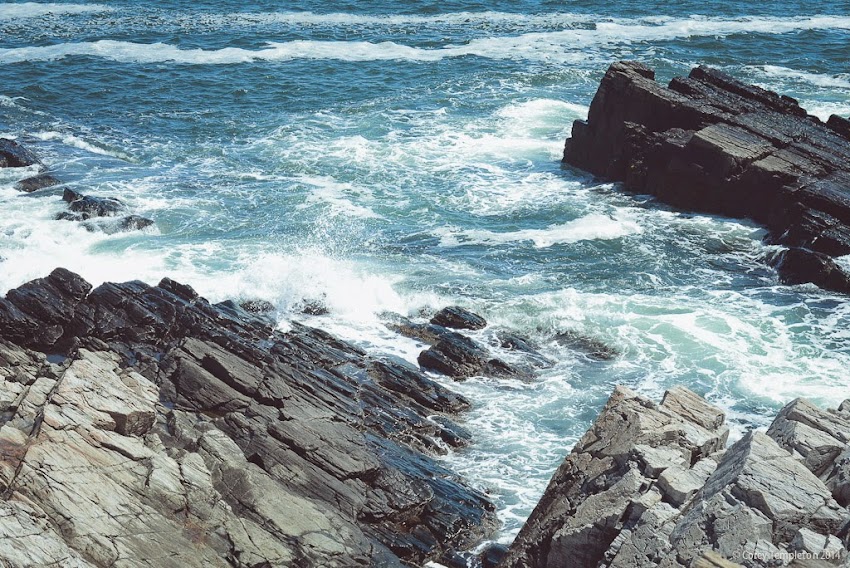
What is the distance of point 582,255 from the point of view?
1283 inches

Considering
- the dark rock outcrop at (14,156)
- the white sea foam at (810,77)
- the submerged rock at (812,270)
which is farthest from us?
the white sea foam at (810,77)

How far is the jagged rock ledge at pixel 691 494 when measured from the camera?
13117mm

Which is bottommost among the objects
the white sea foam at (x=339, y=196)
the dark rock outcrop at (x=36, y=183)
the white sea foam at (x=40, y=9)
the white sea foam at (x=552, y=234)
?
the white sea foam at (x=552, y=234)

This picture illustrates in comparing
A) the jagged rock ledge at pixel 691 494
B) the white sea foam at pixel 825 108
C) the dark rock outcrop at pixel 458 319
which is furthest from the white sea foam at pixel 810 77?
the jagged rock ledge at pixel 691 494

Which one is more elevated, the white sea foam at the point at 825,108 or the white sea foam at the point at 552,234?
the white sea foam at the point at 825,108

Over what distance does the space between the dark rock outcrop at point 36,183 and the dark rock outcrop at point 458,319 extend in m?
18.0

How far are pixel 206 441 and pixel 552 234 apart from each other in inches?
737

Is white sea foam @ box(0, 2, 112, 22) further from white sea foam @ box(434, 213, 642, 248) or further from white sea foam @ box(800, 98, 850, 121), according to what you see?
white sea foam @ box(800, 98, 850, 121)

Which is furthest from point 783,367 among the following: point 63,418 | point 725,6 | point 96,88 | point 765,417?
point 725,6

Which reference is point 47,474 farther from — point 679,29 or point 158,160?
point 679,29

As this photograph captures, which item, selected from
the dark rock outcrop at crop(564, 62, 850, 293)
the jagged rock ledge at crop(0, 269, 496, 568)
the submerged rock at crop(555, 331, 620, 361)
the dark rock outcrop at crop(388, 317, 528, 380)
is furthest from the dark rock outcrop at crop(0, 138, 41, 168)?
the submerged rock at crop(555, 331, 620, 361)

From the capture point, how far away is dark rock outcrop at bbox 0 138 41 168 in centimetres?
3819

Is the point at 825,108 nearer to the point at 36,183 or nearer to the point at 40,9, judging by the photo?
the point at 36,183

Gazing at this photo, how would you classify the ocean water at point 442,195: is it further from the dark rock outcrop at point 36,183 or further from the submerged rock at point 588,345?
the dark rock outcrop at point 36,183
